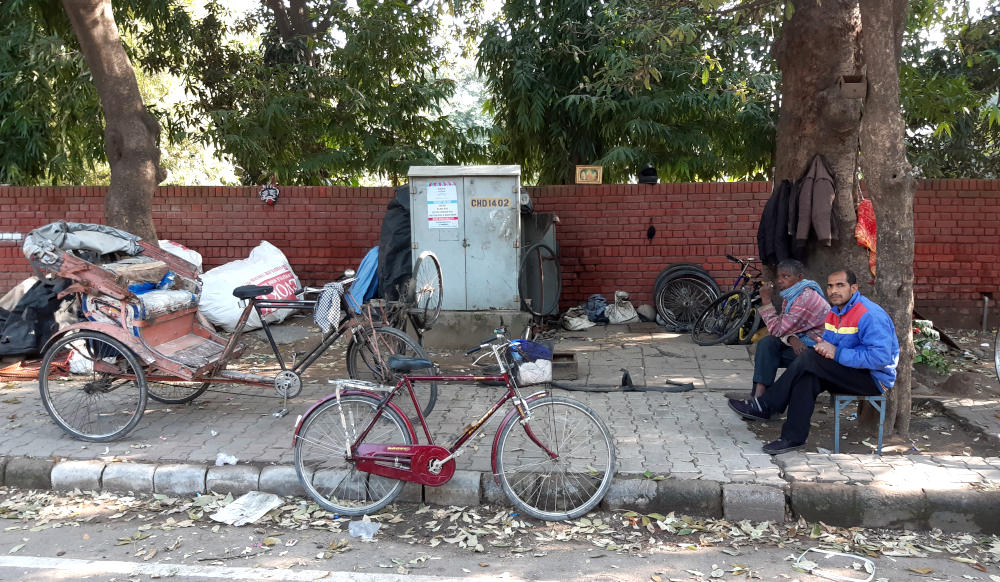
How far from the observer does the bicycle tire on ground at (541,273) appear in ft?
31.1

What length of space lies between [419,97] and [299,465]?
28.1ft

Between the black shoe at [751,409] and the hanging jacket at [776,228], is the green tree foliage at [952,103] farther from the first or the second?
the black shoe at [751,409]

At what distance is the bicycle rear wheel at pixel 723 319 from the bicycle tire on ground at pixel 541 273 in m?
1.89

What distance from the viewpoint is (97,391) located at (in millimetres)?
5699

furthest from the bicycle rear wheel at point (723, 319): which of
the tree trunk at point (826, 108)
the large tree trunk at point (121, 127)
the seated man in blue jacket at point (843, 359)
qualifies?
the large tree trunk at point (121, 127)

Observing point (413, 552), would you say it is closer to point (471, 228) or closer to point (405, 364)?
point (405, 364)

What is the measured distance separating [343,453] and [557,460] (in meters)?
1.33

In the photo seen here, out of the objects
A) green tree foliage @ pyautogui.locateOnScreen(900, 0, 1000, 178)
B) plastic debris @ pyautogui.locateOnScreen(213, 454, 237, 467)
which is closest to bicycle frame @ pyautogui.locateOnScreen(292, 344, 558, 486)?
plastic debris @ pyautogui.locateOnScreen(213, 454, 237, 467)

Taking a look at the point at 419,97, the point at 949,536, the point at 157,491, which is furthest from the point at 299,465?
the point at 419,97

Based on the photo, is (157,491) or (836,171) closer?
(157,491)

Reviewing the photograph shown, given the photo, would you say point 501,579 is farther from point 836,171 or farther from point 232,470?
point 836,171

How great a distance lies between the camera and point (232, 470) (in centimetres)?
480

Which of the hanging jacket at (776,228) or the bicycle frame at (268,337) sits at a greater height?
the hanging jacket at (776,228)

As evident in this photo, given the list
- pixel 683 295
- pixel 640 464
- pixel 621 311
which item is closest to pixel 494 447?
pixel 640 464
